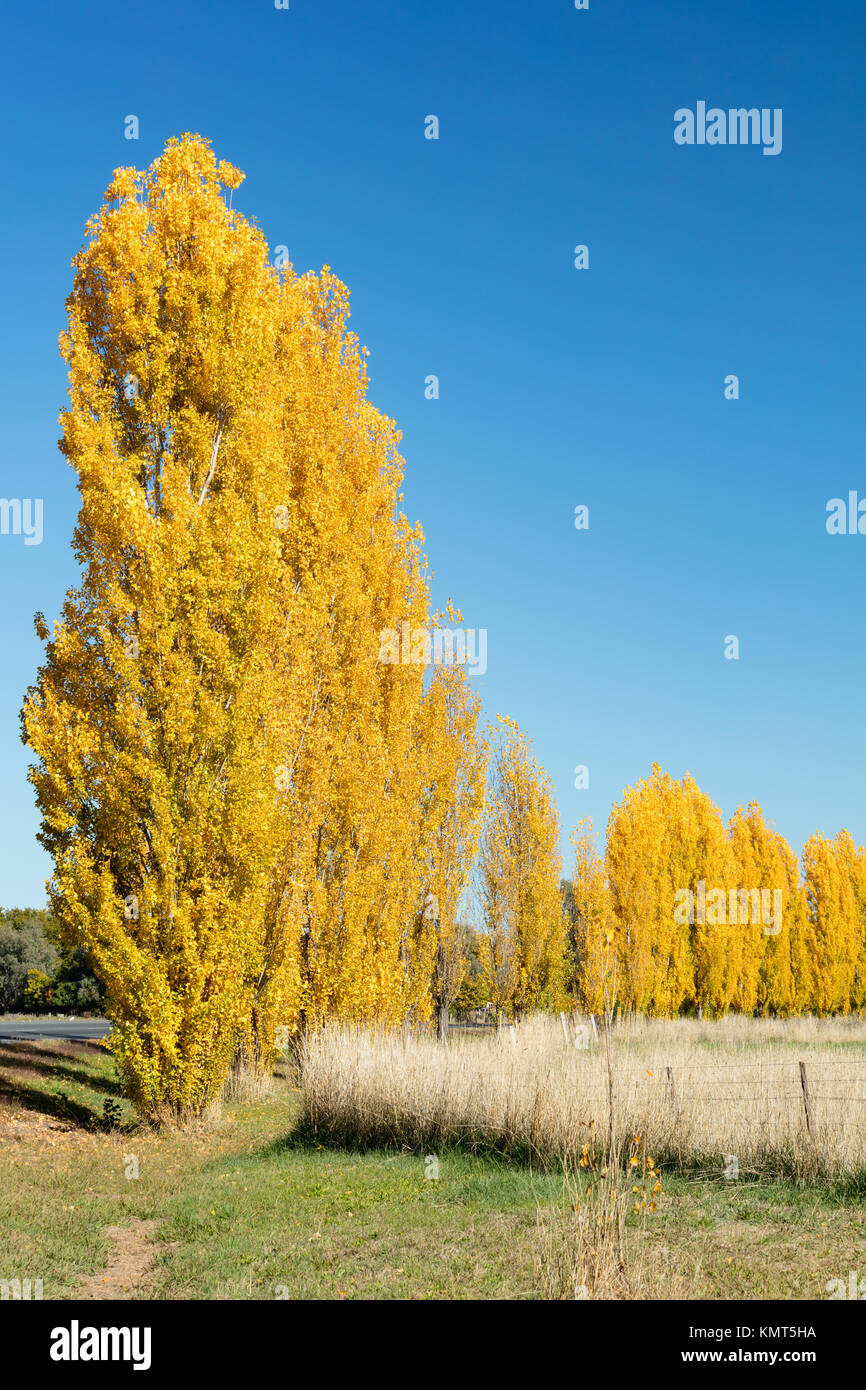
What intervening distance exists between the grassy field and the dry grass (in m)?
0.28

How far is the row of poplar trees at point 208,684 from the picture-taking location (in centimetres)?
1248

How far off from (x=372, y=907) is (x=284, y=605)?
583 cm

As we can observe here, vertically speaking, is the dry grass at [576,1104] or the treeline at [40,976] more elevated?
the dry grass at [576,1104]

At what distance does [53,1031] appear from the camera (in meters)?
28.2

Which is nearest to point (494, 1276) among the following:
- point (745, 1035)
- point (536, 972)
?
point (536, 972)

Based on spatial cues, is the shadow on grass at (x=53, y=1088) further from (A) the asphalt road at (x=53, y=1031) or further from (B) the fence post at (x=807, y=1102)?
(B) the fence post at (x=807, y=1102)

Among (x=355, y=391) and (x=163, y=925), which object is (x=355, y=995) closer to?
(x=163, y=925)

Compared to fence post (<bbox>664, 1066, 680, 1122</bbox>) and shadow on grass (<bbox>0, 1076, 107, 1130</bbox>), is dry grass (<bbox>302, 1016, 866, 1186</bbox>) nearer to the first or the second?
fence post (<bbox>664, 1066, 680, 1122</bbox>)

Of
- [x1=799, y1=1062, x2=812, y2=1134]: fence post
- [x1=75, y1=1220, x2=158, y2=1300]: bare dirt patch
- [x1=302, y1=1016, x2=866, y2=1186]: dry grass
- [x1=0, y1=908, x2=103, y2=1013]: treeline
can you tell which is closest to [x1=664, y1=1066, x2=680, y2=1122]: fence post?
[x1=302, y1=1016, x2=866, y2=1186]: dry grass

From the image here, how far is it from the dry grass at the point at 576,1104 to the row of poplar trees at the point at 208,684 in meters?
2.04

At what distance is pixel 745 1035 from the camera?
27969 millimetres

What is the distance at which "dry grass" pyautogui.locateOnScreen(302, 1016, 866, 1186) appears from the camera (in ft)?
32.5

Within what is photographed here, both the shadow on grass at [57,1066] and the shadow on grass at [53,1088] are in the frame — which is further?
the shadow on grass at [57,1066]

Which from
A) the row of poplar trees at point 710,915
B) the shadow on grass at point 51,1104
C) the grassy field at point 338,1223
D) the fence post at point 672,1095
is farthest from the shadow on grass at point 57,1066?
the row of poplar trees at point 710,915
